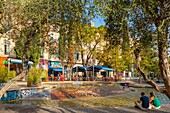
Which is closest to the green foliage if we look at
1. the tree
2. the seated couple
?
the seated couple

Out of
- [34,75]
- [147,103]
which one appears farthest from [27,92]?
[147,103]

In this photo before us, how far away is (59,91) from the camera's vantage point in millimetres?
23656

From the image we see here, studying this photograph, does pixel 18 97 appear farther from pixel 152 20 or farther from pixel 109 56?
pixel 109 56

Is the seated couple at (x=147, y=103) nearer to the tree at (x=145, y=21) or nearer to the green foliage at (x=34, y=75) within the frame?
the tree at (x=145, y=21)

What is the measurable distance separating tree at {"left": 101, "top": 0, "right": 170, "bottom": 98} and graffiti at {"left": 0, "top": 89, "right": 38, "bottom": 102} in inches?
541

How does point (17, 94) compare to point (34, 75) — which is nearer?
point (17, 94)

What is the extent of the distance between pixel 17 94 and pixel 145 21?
50.7 ft

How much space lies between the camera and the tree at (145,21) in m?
7.75

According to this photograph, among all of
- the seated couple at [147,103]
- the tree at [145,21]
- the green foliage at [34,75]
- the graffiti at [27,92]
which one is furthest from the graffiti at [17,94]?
the tree at [145,21]

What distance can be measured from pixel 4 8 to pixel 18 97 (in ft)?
42.4

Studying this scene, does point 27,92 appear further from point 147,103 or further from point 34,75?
point 147,103

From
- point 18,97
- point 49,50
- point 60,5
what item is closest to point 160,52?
point 60,5

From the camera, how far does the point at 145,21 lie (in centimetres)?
838

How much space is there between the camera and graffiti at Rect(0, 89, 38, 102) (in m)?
19.5
